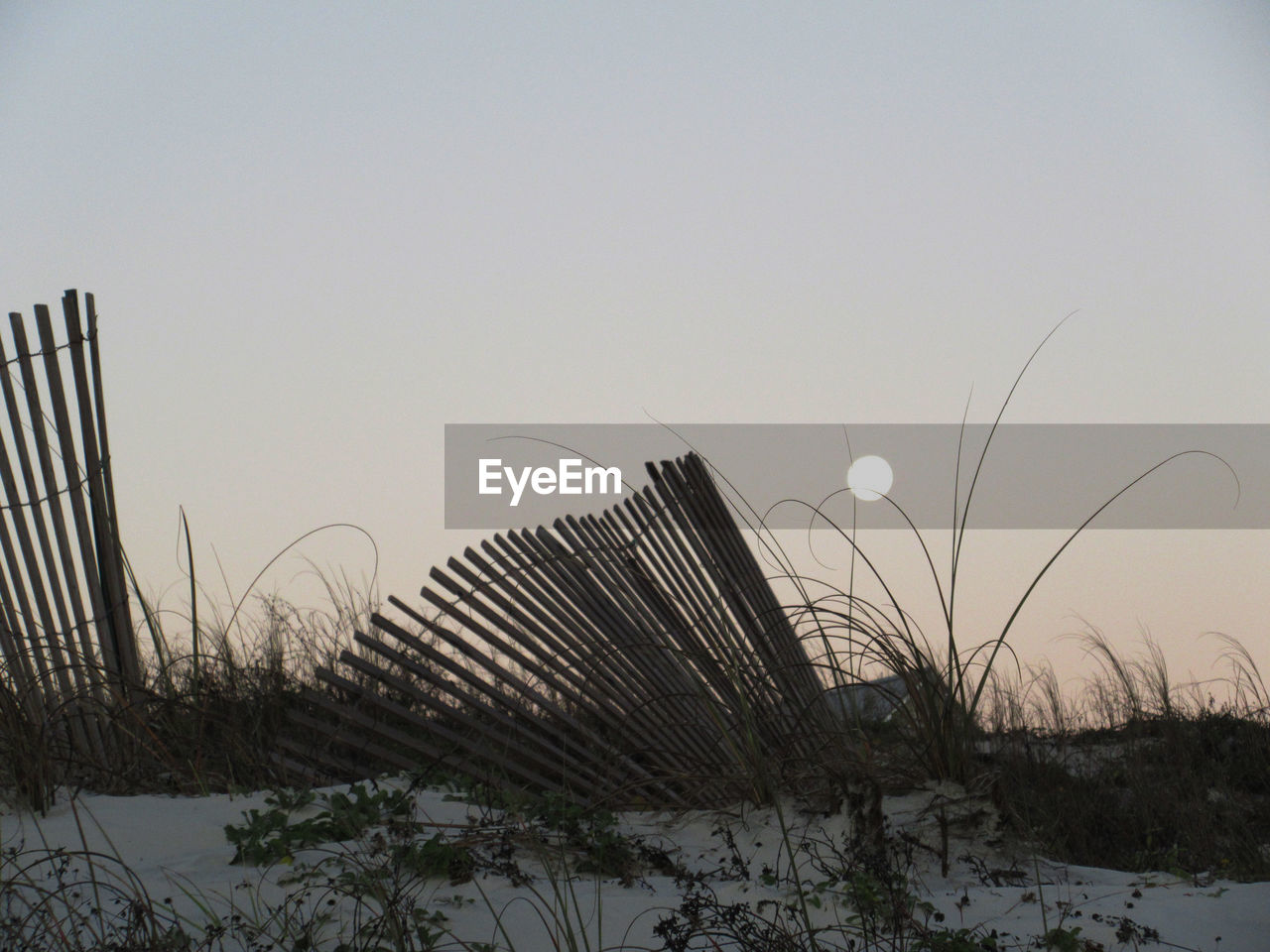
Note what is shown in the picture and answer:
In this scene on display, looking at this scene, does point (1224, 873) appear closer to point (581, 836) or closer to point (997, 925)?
point (997, 925)

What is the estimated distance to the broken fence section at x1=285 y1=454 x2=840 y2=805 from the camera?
9.10ft

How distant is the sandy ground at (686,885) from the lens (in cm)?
182

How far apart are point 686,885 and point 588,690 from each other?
130 cm

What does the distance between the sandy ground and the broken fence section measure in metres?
0.19

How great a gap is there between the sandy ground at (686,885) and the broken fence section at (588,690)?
191 millimetres

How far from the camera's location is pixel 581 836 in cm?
224

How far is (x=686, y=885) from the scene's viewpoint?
2068 millimetres

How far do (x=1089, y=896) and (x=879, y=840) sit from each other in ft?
1.39

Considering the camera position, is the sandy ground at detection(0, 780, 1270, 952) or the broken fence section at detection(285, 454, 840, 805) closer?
the sandy ground at detection(0, 780, 1270, 952)

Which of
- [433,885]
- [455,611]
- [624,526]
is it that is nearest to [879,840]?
[433,885]

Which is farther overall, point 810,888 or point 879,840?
point 879,840

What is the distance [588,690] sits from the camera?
11.0ft

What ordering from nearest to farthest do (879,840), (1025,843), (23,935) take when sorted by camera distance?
(23,935)
(879,840)
(1025,843)

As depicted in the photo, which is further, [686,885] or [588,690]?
[588,690]
